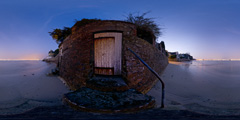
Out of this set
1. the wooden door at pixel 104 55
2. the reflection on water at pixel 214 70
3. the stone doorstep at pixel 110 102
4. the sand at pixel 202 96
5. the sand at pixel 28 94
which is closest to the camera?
the stone doorstep at pixel 110 102

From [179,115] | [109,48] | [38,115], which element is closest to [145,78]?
[109,48]

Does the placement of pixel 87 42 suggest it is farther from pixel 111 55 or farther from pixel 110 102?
pixel 110 102

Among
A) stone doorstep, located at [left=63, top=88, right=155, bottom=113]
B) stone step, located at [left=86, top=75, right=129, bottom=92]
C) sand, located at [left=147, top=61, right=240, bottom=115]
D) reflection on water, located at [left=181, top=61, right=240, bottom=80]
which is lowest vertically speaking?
sand, located at [left=147, top=61, right=240, bottom=115]

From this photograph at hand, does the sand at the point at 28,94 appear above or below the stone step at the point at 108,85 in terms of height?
below

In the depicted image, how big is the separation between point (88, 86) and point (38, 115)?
1835mm

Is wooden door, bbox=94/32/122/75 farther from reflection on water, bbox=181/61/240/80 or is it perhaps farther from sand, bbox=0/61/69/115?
reflection on water, bbox=181/61/240/80

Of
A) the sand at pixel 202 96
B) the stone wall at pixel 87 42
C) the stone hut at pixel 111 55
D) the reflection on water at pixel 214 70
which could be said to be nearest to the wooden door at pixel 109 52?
the stone hut at pixel 111 55

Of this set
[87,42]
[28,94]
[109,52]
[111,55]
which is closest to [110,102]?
[111,55]

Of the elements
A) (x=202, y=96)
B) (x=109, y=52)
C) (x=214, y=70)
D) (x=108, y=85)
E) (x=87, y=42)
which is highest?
(x=87, y=42)

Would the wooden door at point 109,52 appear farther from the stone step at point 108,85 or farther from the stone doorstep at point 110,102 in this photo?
the stone doorstep at point 110,102

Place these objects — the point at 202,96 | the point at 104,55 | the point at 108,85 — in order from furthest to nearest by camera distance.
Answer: the point at 202,96, the point at 104,55, the point at 108,85

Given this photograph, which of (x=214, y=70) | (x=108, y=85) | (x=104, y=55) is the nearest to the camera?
(x=108, y=85)

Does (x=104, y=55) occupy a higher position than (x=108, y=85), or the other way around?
(x=104, y=55)

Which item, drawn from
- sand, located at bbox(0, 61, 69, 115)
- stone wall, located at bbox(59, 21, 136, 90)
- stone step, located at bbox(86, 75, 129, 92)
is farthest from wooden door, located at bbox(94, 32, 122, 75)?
sand, located at bbox(0, 61, 69, 115)
